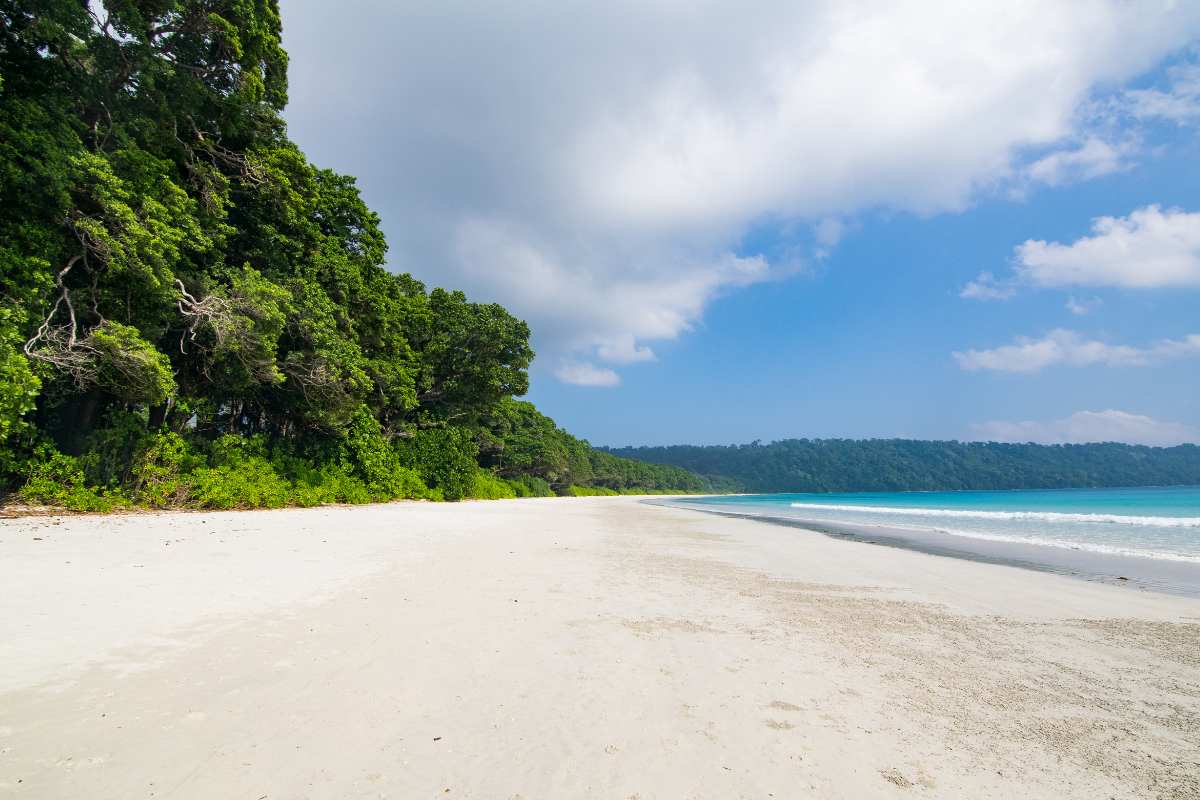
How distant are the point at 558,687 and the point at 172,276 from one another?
14.4 m

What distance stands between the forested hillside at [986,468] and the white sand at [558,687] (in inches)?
7699

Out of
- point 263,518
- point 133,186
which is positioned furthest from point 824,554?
point 133,186

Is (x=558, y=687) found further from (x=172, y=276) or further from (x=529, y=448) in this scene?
(x=529, y=448)

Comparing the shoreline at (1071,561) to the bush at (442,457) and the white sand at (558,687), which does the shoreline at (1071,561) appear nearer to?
the white sand at (558,687)

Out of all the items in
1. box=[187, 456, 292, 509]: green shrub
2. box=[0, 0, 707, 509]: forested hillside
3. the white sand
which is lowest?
the white sand

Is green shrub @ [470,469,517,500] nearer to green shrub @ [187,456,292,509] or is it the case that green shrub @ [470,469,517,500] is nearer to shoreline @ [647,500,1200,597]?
green shrub @ [187,456,292,509]

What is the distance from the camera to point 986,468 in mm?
169375

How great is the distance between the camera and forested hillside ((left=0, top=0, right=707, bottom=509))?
10.7 metres

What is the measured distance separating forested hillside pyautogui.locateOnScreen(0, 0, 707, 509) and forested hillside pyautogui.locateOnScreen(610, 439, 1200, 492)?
18609 centimetres

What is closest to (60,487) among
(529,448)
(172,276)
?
(172,276)

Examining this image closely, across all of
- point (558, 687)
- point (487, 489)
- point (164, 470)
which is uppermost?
point (164, 470)

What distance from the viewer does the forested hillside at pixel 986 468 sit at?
15988 cm

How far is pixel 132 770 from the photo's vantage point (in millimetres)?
A: 2283

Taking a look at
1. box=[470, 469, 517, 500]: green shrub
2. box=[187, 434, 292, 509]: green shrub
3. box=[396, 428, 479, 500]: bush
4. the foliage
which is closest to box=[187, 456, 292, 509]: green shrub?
box=[187, 434, 292, 509]: green shrub
